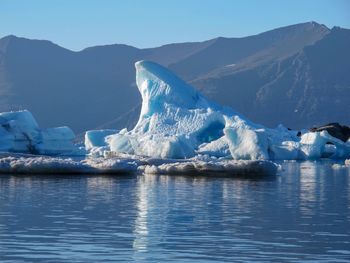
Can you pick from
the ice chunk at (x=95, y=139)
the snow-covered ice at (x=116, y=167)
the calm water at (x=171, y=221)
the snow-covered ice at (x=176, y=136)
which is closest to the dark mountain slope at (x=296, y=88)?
the ice chunk at (x=95, y=139)

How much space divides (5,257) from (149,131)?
115 ft

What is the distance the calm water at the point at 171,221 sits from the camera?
10758 millimetres

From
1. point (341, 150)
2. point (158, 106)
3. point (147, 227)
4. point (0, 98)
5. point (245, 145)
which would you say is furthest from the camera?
point (0, 98)

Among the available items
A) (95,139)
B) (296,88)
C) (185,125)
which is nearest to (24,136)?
(185,125)

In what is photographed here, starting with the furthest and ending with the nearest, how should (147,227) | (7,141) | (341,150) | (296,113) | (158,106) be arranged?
(296,113) < (341,150) < (158,106) < (7,141) < (147,227)

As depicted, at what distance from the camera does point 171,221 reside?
546 inches

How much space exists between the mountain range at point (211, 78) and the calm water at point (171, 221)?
3821 inches

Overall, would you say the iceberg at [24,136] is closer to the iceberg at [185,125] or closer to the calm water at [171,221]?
the iceberg at [185,125]

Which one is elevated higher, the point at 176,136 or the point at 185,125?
the point at 185,125

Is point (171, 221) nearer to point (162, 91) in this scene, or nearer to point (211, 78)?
point (162, 91)

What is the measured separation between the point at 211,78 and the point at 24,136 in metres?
Answer: 88.6

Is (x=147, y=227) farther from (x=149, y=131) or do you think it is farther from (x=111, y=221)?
(x=149, y=131)

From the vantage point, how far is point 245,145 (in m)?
38.5

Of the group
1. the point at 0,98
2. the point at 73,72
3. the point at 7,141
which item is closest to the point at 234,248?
the point at 7,141
